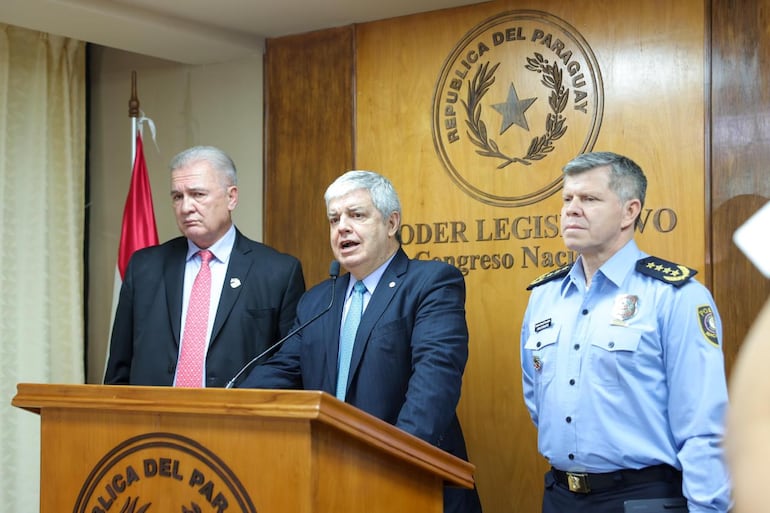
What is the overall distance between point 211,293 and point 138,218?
1.46 meters

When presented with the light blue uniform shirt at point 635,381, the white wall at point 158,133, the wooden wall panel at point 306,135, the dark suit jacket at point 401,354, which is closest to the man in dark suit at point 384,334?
the dark suit jacket at point 401,354

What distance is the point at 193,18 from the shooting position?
4652 mm

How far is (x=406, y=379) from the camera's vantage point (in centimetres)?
324

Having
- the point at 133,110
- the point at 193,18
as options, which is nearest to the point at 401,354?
the point at 193,18

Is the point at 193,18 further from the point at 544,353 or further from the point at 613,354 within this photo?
the point at 613,354

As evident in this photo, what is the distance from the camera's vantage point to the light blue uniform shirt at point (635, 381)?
278 centimetres

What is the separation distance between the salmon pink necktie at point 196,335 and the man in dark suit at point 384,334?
1.12 ft

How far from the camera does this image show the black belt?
2.87 metres

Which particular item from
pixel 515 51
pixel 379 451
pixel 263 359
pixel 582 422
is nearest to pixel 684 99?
pixel 515 51

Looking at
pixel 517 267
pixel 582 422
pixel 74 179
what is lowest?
pixel 582 422

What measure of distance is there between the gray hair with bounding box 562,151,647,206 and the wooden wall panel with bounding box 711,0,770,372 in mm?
708

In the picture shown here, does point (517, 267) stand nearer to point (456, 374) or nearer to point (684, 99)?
point (684, 99)

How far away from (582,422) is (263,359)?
1.23 metres

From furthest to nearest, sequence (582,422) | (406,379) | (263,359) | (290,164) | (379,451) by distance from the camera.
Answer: (290,164) → (263,359) → (406,379) → (582,422) → (379,451)
